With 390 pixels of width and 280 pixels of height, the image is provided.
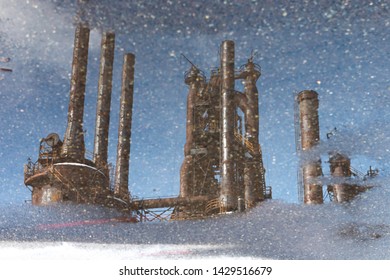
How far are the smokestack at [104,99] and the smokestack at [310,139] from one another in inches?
488

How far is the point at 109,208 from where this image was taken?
23.6 metres

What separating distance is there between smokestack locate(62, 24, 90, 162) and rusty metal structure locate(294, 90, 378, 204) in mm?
12557

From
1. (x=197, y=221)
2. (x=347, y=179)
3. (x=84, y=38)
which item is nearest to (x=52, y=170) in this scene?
(x=197, y=221)

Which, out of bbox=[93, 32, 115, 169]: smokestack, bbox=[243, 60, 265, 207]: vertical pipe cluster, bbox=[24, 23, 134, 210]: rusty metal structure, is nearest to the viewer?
bbox=[24, 23, 134, 210]: rusty metal structure

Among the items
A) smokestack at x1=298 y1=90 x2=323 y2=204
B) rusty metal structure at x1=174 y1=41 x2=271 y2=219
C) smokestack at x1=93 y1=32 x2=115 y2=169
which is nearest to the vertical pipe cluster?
rusty metal structure at x1=174 y1=41 x2=271 y2=219

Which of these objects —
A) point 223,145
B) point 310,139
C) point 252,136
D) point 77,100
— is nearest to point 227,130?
point 223,145

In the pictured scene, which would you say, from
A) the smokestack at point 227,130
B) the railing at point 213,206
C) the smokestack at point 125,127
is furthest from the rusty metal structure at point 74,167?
the smokestack at point 227,130

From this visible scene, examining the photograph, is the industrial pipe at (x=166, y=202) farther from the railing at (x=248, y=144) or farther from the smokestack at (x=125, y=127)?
the railing at (x=248, y=144)

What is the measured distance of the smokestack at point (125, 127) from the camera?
3052cm

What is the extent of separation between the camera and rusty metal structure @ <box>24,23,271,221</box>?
21.9 metres

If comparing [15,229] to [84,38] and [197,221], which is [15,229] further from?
[84,38]

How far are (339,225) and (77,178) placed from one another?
12.5 meters

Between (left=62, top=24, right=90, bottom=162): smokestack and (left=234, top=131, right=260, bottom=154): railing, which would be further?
(left=234, top=131, right=260, bottom=154): railing

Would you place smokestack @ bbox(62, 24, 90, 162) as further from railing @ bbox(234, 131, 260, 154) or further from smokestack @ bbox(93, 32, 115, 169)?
railing @ bbox(234, 131, 260, 154)
